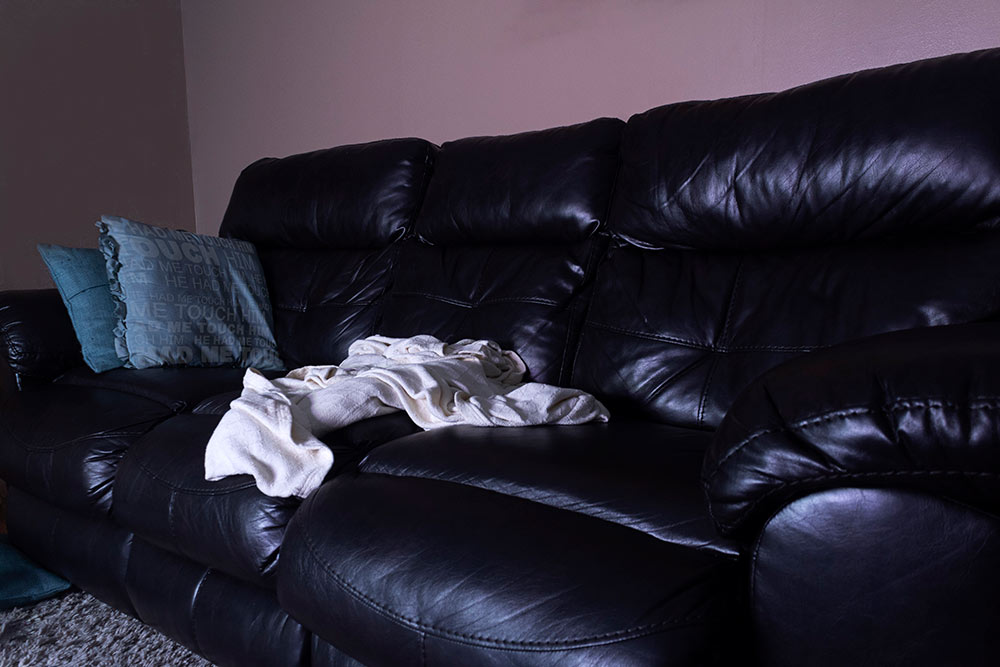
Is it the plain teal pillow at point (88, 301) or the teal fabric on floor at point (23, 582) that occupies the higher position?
the plain teal pillow at point (88, 301)

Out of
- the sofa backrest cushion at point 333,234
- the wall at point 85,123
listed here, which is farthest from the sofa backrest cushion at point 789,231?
the wall at point 85,123

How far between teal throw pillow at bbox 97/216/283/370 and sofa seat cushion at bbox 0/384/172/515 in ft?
0.66

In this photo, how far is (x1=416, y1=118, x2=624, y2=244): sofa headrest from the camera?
1760mm

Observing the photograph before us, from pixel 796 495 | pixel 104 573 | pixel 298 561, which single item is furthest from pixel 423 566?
pixel 104 573

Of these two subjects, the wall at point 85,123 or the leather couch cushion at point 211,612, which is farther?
the wall at point 85,123

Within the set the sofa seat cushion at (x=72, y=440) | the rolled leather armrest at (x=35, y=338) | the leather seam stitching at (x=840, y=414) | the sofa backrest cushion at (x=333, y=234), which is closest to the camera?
the leather seam stitching at (x=840, y=414)

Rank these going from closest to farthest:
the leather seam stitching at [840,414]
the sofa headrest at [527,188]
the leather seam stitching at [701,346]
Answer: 1. the leather seam stitching at [840,414]
2. the leather seam stitching at [701,346]
3. the sofa headrest at [527,188]

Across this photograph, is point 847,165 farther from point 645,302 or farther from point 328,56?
point 328,56

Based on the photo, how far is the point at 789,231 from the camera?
1.45 metres

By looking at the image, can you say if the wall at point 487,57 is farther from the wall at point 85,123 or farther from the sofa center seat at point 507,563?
the sofa center seat at point 507,563

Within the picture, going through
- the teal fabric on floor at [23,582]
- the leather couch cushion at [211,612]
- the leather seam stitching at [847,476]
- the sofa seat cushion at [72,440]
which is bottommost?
the teal fabric on floor at [23,582]

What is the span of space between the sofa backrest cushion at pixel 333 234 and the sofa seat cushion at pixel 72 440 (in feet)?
1.85

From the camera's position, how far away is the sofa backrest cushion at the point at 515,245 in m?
1.72

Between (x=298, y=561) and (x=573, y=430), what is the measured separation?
0.49 metres
